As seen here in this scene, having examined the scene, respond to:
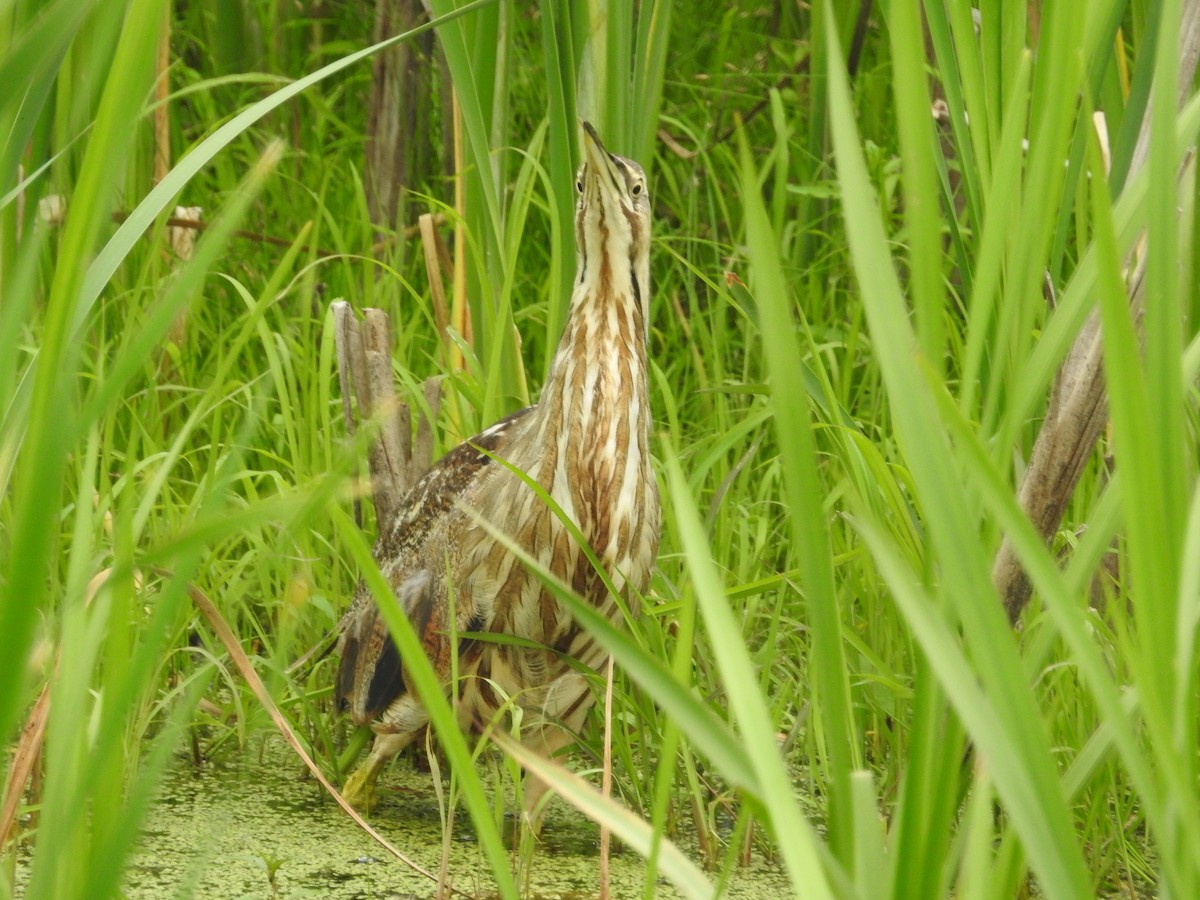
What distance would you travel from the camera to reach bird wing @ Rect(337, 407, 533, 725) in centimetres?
228

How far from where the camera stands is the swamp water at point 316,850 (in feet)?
6.28

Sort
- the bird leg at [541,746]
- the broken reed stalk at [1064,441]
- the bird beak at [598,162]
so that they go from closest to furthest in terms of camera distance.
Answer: the broken reed stalk at [1064,441] < the bird beak at [598,162] < the bird leg at [541,746]

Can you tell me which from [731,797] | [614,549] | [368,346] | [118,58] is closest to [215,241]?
[118,58]

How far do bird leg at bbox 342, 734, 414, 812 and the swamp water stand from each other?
0.03 meters

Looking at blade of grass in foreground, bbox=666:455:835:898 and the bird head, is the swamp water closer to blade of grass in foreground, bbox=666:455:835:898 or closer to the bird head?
the bird head

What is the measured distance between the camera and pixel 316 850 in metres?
2.04

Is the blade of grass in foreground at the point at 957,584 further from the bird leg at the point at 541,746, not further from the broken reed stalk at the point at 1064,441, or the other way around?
the bird leg at the point at 541,746

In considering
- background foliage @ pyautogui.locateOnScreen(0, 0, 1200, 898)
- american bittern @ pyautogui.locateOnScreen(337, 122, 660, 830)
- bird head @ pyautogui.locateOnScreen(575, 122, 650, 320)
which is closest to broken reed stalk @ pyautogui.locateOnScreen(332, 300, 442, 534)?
background foliage @ pyautogui.locateOnScreen(0, 0, 1200, 898)

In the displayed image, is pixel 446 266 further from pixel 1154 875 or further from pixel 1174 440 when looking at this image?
pixel 1174 440

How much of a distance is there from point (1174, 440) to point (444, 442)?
2280 millimetres

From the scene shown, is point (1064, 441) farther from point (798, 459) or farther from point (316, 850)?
point (316, 850)

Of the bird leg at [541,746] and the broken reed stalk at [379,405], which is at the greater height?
the broken reed stalk at [379,405]

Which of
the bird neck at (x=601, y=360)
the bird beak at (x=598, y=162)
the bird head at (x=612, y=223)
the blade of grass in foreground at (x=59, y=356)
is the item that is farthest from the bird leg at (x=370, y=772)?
the blade of grass in foreground at (x=59, y=356)

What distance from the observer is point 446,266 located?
292 cm
